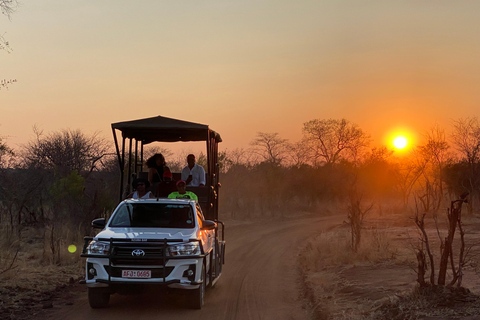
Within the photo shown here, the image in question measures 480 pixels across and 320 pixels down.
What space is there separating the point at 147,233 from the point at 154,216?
106 cm

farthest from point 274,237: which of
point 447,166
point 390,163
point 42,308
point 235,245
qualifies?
point 390,163

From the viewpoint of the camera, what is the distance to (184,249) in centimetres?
897

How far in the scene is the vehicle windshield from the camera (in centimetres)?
1000

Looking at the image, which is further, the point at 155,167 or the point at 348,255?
the point at 348,255

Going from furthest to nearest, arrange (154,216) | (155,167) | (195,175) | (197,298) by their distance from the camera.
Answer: (155,167), (195,175), (154,216), (197,298)

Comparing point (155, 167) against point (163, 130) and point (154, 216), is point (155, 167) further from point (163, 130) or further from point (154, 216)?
point (154, 216)

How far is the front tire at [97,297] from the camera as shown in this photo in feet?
29.1

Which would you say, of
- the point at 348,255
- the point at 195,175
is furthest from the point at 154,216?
the point at 348,255

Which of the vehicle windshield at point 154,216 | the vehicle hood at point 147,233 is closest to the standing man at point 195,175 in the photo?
the vehicle windshield at point 154,216

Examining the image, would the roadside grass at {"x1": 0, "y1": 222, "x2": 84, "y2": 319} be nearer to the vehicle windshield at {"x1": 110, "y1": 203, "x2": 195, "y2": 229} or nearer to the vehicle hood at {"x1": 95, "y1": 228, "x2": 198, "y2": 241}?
the vehicle hood at {"x1": 95, "y1": 228, "x2": 198, "y2": 241}

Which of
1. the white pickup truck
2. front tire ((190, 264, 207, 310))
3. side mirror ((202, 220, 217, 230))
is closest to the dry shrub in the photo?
side mirror ((202, 220, 217, 230))

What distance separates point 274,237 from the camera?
24312 millimetres

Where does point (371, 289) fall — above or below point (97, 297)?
below

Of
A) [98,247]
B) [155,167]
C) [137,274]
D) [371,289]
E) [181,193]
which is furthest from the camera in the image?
[155,167]
